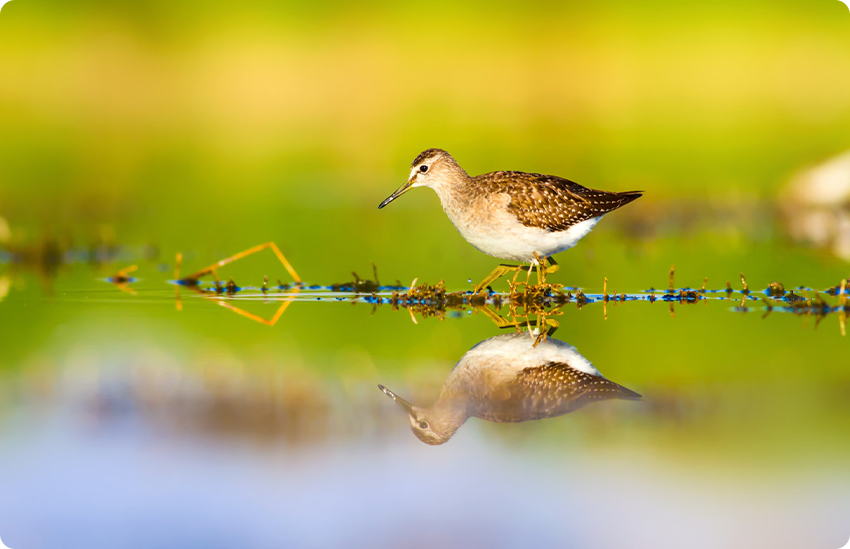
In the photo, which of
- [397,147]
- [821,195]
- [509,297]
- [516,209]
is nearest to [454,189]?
[516,209]

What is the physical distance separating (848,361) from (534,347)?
2.00 m

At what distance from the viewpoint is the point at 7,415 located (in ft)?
17.6

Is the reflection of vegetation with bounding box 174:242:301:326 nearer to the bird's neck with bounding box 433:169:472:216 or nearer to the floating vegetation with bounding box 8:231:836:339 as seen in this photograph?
the floating vegetation with bounding box 8:231:836:339

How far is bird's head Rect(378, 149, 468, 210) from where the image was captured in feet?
31.1

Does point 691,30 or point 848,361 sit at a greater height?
point 691,30

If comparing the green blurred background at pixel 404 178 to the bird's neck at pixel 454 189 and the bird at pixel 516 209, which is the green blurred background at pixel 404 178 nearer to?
the bird at pixel 516 209

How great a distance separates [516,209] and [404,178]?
11.6 meters

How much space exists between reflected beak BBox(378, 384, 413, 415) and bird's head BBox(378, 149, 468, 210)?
12.5 ft

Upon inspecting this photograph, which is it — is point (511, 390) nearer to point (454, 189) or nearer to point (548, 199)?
point (548, 199)

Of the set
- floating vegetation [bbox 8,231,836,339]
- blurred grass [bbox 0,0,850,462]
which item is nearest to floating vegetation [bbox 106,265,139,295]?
floating vegetation [bbox 8,231,836,339]

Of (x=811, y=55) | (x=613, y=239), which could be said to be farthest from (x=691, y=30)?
(x=613, y=239)

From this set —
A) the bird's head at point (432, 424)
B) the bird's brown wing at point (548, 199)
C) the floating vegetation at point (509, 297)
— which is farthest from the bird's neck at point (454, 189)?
the bird's head at point (432, 424)

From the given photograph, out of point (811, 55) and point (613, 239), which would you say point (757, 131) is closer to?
point (811, 55)

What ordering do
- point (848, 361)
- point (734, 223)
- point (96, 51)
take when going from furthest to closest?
1. point (96, 51)
2. point (734, 223)
3. point (848, 361)
